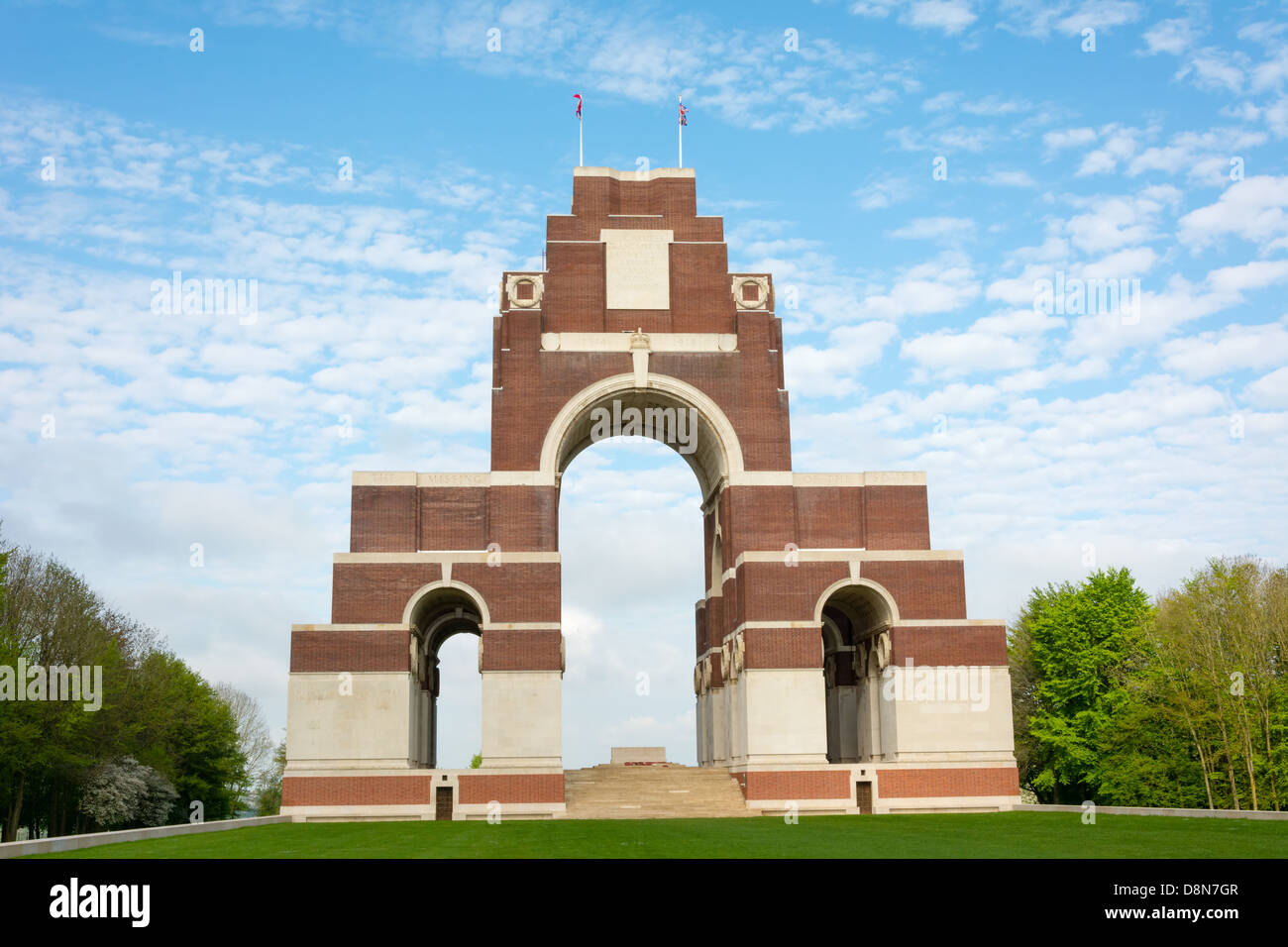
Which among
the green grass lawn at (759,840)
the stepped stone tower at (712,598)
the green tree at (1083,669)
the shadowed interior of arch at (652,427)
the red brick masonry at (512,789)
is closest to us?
the green grass lawn at (759,840)

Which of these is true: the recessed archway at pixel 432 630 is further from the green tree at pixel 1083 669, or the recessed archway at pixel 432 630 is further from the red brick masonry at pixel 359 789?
the green tree at pixel 1083 669

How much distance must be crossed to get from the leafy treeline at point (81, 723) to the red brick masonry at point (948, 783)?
2352 centimetres

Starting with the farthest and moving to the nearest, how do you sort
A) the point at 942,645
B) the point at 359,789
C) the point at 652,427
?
the point at 652,427, the point at 942,645, the point at 359,789

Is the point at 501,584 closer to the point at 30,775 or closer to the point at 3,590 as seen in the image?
the point at 3,590

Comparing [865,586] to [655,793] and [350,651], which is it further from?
[350,651]

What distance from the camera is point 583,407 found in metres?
43.9

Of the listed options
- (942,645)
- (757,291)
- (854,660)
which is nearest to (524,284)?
(757,291)

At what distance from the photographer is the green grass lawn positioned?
22.6m

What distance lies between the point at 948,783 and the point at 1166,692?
11.7m

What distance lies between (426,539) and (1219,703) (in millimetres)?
29669

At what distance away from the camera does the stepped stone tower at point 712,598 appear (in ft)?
131

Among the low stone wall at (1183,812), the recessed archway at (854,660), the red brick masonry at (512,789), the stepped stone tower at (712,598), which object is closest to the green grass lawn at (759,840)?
the low stone wall at (1183,812)

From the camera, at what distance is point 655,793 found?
40.8 metres
